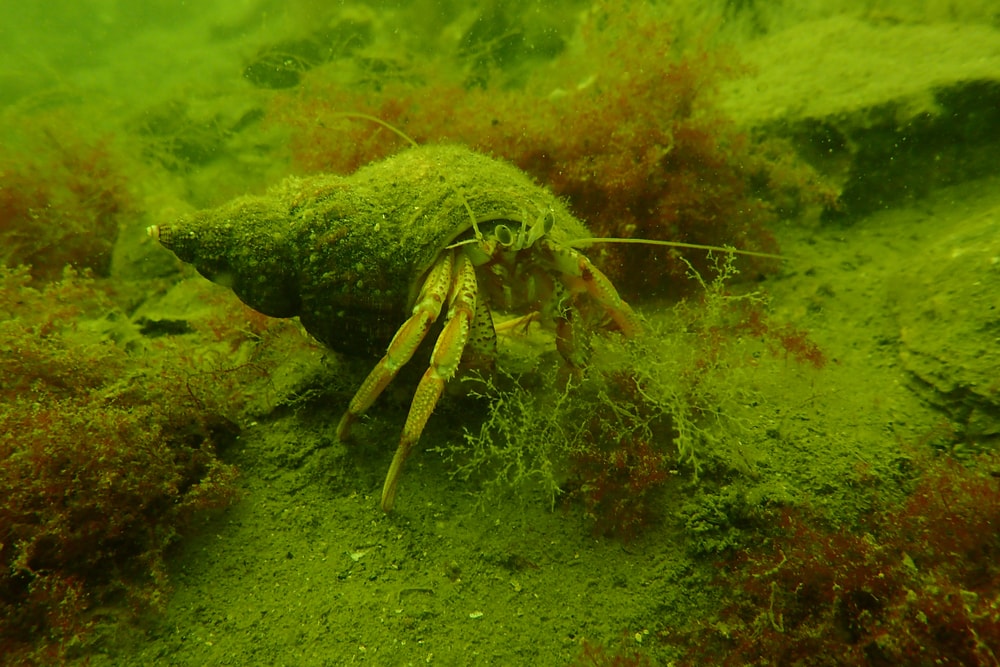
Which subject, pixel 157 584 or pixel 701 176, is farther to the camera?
pixel 701 176

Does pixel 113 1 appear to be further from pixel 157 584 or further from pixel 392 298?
pixel 157 584

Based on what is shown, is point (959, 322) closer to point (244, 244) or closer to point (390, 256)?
point (390, 256)

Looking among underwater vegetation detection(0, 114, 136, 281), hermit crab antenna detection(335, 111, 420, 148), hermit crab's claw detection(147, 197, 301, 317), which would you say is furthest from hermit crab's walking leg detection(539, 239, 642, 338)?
underwater vegetation detection(0, 114, 136, 281)

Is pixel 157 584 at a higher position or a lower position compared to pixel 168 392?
lower

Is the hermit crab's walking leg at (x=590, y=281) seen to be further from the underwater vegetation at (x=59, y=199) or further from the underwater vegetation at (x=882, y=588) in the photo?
the underwater vegetation at (x=59, y=199)

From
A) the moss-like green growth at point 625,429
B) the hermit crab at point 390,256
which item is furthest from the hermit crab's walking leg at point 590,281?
the moss-like green growth at point 625,429

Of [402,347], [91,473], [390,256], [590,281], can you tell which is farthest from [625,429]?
[91,473]

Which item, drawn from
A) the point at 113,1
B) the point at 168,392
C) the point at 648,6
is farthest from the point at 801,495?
the point at 113,1

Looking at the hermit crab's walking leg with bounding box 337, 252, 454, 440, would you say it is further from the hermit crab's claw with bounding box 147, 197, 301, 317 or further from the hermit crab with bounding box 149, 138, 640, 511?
the hermit crab's claw with bounding box 147, 197, 301, 317
